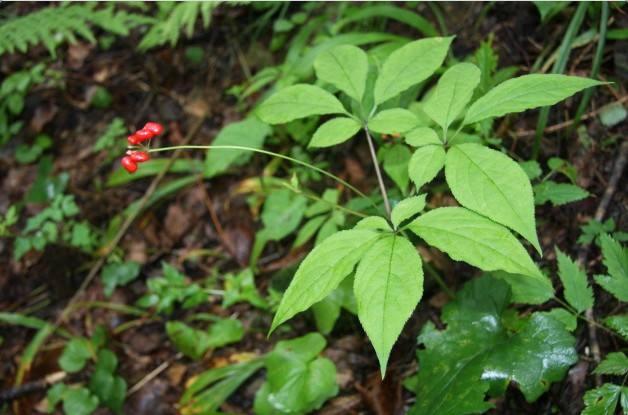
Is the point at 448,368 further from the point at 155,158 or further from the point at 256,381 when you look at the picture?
the point at 155,158

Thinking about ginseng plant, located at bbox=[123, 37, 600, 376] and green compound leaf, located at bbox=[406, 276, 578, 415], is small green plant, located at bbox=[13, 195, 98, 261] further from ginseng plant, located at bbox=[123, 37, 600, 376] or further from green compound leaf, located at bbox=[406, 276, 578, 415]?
green compound leaf, located at bbox=[406, 276, 578, 415]

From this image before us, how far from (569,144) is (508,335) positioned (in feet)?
3.16

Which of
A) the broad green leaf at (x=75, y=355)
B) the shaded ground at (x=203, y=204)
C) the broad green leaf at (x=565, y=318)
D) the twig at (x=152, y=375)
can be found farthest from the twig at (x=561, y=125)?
the broad green leaf at (x=75, y=355)

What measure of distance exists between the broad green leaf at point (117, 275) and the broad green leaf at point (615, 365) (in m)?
2.34

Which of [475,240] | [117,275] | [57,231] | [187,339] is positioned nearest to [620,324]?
[475,240]

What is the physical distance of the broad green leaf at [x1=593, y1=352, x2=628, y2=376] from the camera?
1253mm

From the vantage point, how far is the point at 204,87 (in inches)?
138

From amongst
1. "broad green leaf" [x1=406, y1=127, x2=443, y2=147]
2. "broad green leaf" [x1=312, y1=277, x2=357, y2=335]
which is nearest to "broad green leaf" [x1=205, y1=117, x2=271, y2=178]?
"broad green leaf" [x1=312, y1=277, x2=357, y2=335]

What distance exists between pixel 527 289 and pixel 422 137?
61cm

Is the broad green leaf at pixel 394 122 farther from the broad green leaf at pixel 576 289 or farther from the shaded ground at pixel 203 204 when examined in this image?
the shaded ground at pixel 203 204

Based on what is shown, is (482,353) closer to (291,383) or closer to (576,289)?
(576,289)

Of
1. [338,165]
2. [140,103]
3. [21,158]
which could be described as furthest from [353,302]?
[21,158]

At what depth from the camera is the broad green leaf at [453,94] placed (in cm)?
131

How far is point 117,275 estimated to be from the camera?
2842 mm
